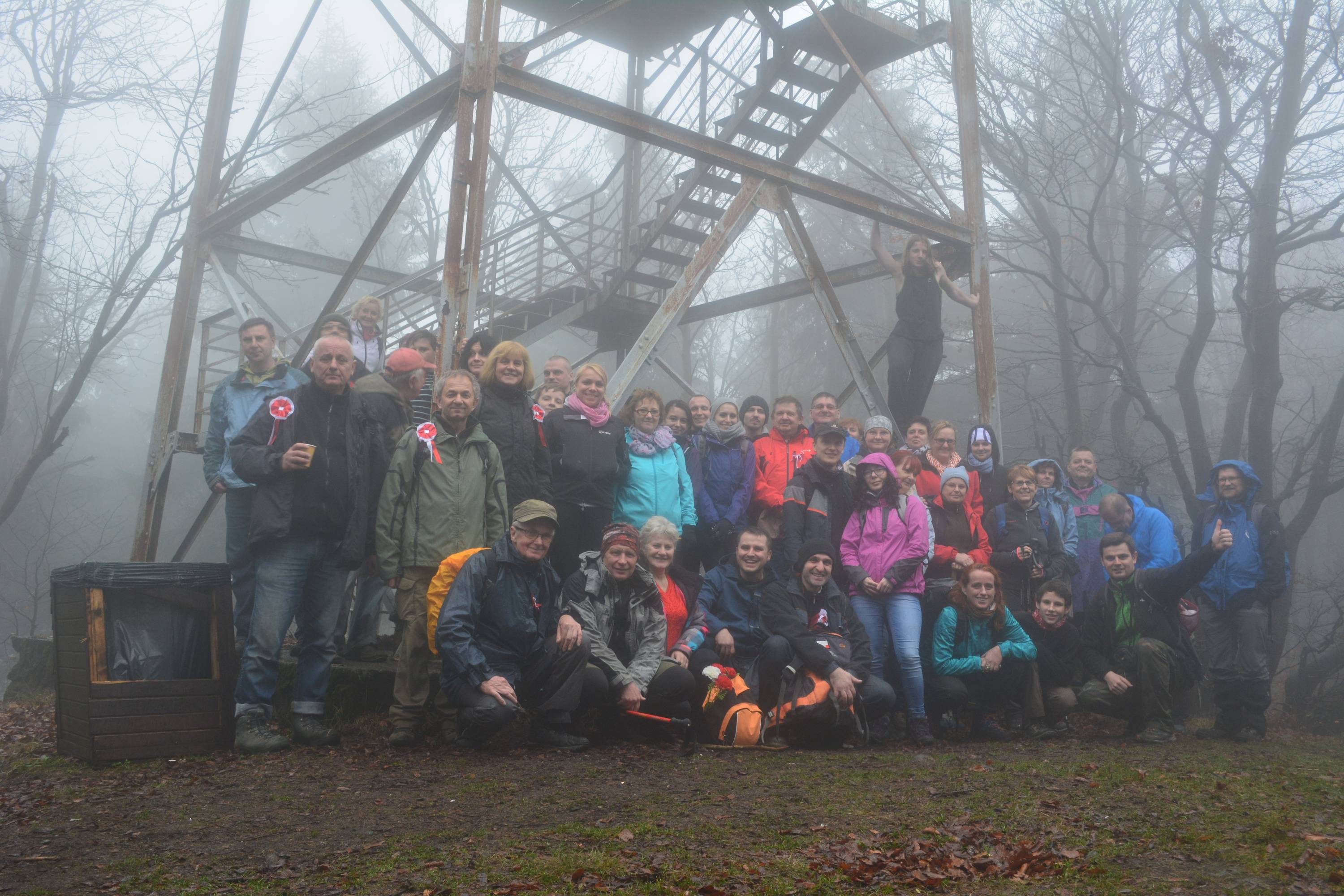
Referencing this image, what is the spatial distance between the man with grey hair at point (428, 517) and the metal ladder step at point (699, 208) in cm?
493

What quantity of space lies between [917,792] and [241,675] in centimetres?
354

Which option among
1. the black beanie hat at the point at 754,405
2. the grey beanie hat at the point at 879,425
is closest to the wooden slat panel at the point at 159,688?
the black beanie hat at the point at 754,405

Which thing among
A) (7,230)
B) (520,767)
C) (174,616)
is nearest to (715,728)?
(520,767)

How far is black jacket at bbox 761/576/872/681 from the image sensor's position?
5.82m

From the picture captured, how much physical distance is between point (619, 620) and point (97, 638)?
274cm

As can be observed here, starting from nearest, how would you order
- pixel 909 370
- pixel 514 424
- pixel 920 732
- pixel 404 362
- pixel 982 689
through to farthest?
pixel 514 424
pixel 920 732
pixel 404 362
pixel 982 689
pixel 909 370

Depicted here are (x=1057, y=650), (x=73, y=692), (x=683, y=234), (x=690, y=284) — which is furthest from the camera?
(x=683, y=234)

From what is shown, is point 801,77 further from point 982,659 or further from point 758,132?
point 982,659

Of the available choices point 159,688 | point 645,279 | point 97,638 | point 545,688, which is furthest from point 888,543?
point 645,279

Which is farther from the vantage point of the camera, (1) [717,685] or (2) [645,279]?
(2) [645,279]

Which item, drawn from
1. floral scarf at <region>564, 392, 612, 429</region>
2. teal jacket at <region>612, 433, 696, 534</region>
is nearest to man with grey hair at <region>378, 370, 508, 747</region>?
floral scarf at <region>564, 392, 612, 429</region>

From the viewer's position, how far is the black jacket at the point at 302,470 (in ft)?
17.0

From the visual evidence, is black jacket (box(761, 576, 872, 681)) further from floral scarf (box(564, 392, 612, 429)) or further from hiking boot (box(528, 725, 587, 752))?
floral scarf (box(564, 392, 612, 429))

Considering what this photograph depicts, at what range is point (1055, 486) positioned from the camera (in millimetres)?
7602
